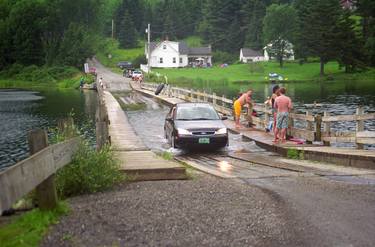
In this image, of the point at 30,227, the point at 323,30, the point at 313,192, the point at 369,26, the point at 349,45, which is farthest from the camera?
the point at 369,26

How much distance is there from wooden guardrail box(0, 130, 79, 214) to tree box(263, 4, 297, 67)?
104 meters

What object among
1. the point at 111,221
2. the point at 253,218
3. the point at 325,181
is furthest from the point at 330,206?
the point at 111,221

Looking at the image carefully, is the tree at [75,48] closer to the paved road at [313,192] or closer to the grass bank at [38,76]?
the grass bank at [38,76]

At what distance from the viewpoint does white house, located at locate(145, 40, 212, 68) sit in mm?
124375

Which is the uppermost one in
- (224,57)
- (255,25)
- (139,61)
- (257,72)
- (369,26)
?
(255,25)

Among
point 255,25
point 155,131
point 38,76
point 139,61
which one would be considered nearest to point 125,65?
point 139,61

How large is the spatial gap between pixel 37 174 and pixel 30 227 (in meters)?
0.68

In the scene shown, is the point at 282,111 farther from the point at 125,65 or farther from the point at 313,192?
the point at 125,65

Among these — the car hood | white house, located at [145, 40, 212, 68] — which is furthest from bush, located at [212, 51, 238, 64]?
the car hood

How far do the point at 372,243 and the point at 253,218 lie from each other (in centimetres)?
172

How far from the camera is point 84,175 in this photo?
941 centimetres

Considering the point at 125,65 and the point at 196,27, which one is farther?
the point at 196,27

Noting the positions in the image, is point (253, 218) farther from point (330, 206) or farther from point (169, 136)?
point (169, 136)

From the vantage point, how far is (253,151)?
18516mm
